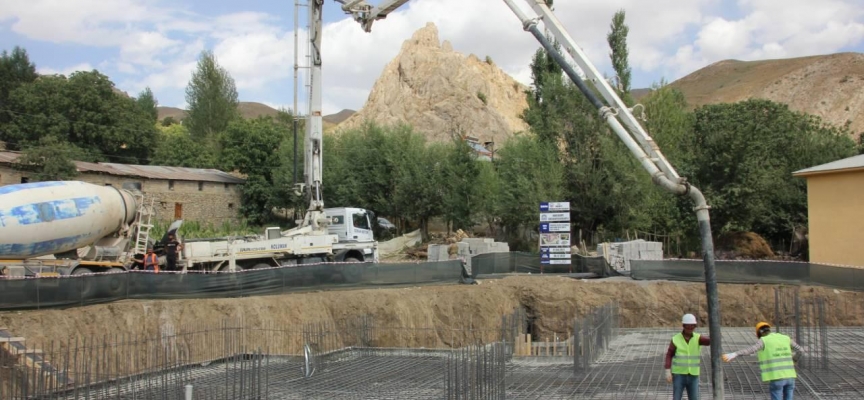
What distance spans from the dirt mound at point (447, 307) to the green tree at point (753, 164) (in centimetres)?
1121

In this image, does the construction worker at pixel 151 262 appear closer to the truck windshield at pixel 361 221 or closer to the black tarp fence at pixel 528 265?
the truck windshield at pixel 361 221

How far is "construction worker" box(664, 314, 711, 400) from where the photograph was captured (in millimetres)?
8570

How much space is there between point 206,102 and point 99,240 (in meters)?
54.8

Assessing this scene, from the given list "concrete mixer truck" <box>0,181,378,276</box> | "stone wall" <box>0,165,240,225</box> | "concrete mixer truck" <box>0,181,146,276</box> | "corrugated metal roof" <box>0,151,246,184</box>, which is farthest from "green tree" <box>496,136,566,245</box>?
"concrete mixer truck" <box>0,181,146,276</box>

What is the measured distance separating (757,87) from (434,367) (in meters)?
105

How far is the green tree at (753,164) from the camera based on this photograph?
3291 cm

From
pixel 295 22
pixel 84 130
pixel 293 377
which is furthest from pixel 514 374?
pixel 84 130

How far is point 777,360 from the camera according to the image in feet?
27.4

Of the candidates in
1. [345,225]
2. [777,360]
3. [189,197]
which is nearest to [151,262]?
[345,225]

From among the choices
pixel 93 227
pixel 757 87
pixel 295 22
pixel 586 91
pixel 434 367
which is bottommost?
pixel 434 367

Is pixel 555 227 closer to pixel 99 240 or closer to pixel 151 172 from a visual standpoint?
pixel 99 240

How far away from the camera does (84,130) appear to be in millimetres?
47688

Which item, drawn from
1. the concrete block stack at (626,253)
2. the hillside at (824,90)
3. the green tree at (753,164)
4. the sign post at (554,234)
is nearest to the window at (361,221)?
the sign post at (554,234)

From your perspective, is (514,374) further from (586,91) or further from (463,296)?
(463,296)
